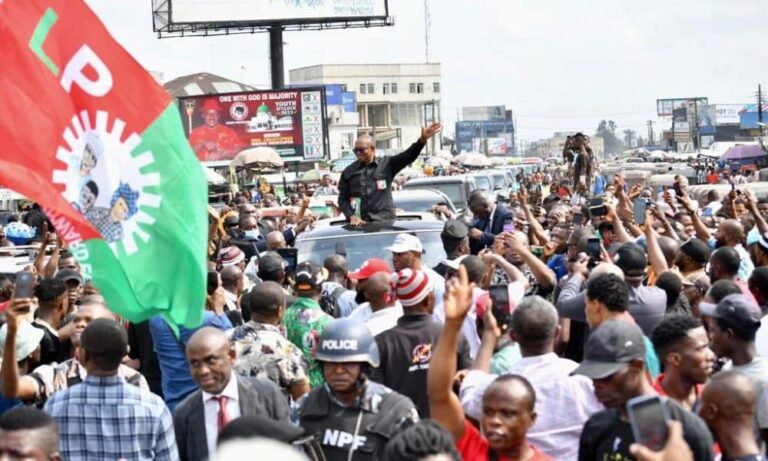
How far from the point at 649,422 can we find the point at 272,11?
55.1m

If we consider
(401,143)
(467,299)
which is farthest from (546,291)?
(401,143)

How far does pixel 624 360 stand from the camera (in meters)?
5.24

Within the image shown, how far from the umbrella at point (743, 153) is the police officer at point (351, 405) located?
50.5 metres

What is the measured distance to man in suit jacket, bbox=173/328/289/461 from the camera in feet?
20.0

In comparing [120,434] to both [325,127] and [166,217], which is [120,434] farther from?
[325,127]

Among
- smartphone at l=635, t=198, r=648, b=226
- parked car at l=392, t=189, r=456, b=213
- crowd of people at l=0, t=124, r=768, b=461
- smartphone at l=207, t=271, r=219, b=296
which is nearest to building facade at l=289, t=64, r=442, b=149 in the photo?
parked car at l=392, t=189, r=456, b=213

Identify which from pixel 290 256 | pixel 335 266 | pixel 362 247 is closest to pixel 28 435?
pixel 335 266

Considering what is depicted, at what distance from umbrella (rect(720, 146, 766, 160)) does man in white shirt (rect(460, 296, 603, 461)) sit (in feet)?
165

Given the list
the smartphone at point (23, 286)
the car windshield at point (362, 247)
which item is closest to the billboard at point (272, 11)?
the car windshield at point (362, 247)

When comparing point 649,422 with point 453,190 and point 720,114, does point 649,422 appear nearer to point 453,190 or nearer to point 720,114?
point 453,190

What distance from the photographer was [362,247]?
1177 cm

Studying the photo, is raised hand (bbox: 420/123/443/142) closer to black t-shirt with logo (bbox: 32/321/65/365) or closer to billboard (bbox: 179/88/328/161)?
black t-shirt with logo (bbox: 32/321/65/365)

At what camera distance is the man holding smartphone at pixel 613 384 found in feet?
16.6

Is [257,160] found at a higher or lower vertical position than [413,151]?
lower
